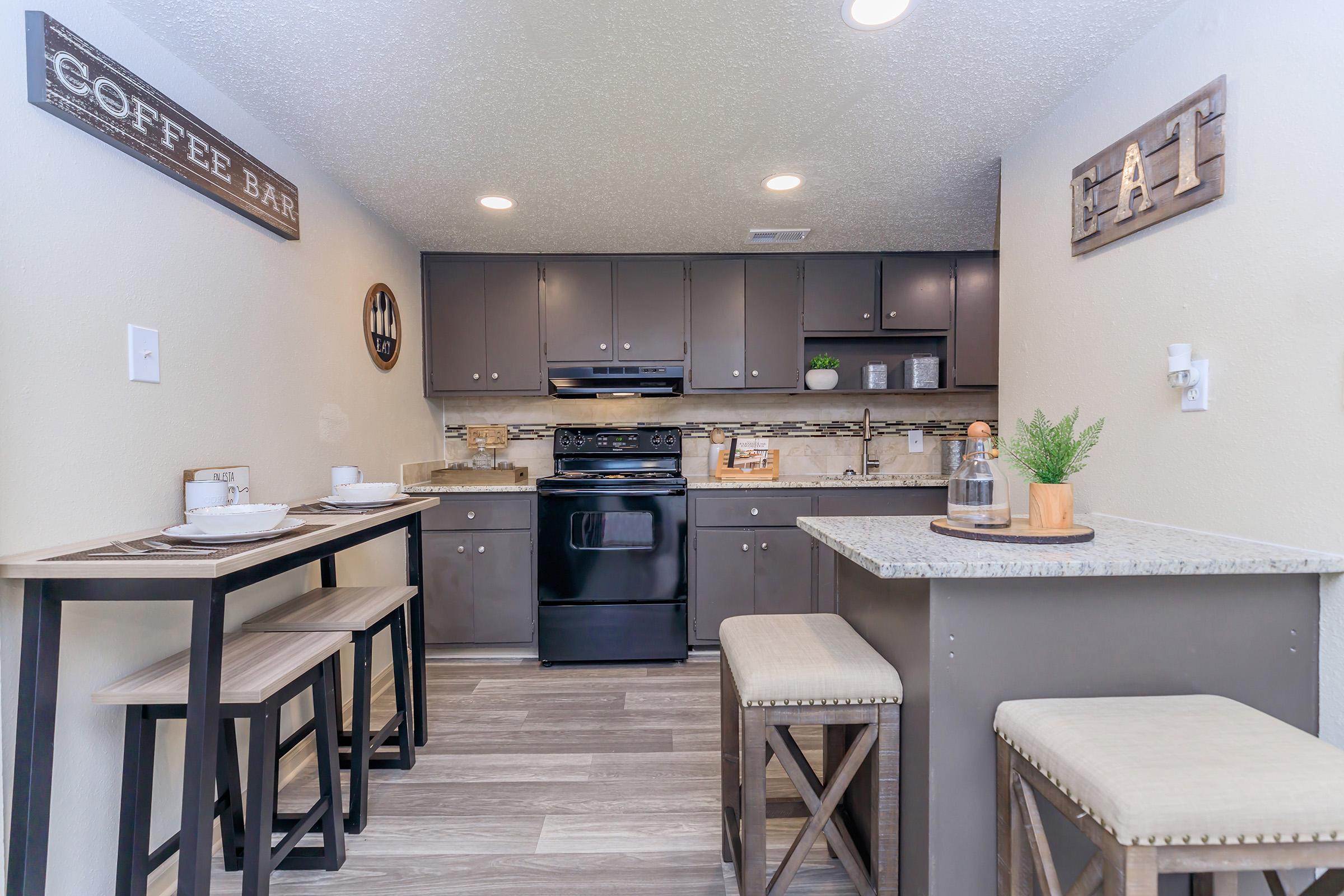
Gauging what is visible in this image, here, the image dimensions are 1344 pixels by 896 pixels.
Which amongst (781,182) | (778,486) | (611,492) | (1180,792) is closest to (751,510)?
(778,486)

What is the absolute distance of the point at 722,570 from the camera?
10.8ft

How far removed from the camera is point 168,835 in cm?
161

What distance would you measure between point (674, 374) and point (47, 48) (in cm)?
266

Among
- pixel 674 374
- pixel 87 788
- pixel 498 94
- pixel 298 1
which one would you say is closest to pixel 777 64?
pixel 498 94

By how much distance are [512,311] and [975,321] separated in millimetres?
2639

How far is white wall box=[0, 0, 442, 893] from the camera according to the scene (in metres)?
1.28

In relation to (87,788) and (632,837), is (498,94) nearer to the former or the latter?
(87,788)

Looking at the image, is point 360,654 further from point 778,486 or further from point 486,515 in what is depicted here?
point 778,486

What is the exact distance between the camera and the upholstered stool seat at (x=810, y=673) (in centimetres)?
126

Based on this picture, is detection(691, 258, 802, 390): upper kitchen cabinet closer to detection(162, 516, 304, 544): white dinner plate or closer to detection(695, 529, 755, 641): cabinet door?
detection(695, 529, 755, 641): cabinet door

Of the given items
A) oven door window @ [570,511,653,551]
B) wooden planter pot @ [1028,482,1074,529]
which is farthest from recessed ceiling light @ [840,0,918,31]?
oven door window @ [570,511,653,551]

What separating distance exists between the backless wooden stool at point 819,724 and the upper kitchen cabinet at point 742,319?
2350 millimetres

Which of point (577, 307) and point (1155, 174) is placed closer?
point (1155, 174)

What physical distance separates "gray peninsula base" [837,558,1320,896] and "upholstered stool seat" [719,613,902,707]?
0.08 metres
